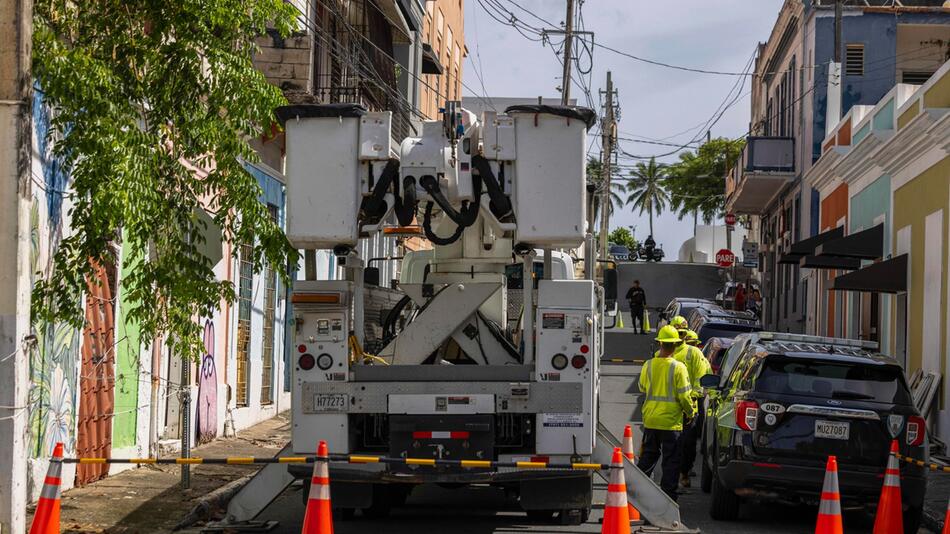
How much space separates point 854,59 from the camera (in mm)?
37250

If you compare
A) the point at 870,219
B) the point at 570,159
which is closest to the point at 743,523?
the point at 570,159

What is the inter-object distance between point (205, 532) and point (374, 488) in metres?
1.72

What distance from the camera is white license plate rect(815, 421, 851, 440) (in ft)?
38.1

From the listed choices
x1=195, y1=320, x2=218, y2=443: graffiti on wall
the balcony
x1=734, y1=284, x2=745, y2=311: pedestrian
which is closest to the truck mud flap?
x1=195, y1=320, x2=218, y2=443: graffiti on wall

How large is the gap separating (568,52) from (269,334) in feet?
64.6

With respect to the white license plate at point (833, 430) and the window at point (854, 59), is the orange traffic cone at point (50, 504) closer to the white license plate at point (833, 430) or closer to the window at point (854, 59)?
the white license plate at point (833, 430)

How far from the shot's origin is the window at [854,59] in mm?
37125

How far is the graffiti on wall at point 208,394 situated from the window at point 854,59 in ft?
79.6

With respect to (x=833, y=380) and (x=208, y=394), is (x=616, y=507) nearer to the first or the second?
(x=833, y=380)

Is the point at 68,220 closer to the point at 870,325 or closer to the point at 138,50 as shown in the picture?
the point at 138,50

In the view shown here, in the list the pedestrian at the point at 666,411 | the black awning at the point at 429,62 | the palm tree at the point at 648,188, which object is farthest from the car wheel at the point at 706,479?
the palm tree at the point at 648,188

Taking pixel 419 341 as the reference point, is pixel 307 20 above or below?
above

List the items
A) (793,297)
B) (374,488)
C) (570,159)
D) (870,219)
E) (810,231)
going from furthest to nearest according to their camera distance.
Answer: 1. (793,297)
2. (810,231)
3. (870,219)
4. (374,488)
5. (570,159)

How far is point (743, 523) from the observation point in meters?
12.3
